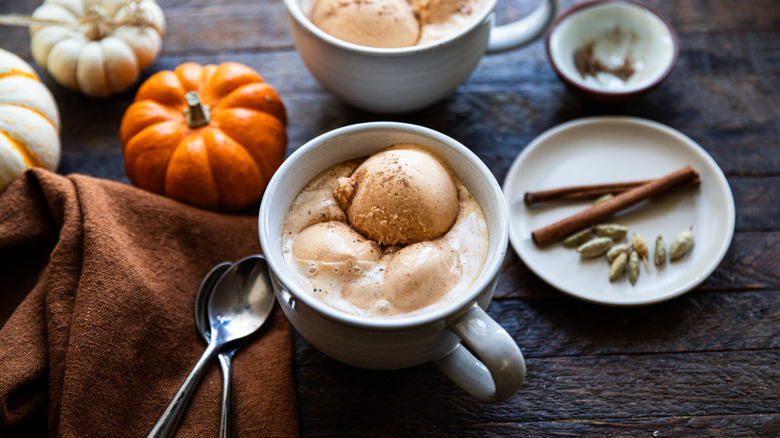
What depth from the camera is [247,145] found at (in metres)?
1.48

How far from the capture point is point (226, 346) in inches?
50.6

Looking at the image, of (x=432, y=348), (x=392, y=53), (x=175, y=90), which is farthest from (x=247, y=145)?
(x=432, y=348)

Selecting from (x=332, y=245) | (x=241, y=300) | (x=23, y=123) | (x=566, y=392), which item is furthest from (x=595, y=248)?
(x=23, y=123)

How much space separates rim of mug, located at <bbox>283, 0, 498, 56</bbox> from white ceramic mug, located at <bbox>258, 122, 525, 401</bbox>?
225 mm

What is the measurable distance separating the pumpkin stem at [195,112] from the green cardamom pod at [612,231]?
1005mm

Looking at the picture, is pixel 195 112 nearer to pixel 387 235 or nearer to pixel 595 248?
pixel 387 235

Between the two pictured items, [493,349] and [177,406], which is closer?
[493,349]

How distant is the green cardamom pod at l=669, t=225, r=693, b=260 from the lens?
1.41m

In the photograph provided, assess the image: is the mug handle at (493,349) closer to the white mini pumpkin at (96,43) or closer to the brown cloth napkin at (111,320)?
the brown cloth napkin at (111,320)

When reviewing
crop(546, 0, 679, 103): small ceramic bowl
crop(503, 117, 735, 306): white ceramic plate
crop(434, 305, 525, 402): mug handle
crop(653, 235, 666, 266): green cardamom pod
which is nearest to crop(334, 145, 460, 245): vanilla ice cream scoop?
crop(434, 305, 525, 402): mug handle

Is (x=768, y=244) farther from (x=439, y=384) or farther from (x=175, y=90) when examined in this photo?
(x=175, y=90)

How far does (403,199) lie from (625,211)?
0.68 meters

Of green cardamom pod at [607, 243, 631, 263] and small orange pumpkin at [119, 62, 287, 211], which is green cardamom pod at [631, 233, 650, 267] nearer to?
green cardamom pod at [607, 243, 631, 263]

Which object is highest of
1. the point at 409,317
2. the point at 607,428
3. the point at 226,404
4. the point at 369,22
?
the point at 369,22
